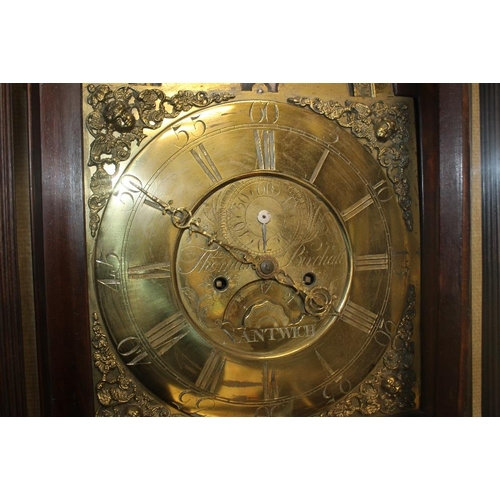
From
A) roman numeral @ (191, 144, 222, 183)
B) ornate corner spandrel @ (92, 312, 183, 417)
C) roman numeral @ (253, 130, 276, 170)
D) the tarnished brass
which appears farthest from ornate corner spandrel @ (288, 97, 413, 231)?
ornate corner spandrel @ (92, 312, 183, 417)

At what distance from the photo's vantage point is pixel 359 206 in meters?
1.76

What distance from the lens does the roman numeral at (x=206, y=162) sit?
169 cm

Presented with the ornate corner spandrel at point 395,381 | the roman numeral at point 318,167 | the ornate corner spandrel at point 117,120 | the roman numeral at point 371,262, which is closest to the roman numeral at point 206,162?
the ornate corner spandrel at point 117,120

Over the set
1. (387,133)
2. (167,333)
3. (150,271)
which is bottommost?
(167,333)

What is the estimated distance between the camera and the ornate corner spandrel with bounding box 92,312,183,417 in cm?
167

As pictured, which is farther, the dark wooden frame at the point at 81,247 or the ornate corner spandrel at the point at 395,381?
the ornate corner spandrel at the point at 395,381

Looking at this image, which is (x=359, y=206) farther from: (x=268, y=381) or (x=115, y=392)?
(x=115, y=392)

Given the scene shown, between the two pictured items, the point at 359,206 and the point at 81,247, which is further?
the point at 359,206

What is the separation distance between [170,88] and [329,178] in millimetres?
592

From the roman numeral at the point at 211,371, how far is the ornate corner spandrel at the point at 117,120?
0.55 meters

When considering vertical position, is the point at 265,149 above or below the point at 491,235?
above

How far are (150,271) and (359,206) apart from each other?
717 millimetres

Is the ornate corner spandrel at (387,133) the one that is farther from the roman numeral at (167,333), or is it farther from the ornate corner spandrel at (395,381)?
the roman numeral at (167,333)

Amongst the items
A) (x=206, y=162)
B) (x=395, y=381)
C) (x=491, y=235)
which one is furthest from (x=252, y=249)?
(x=491, y=235)
